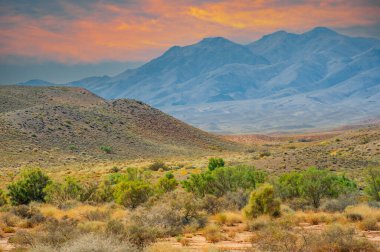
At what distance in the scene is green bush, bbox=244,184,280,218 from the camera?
24000mm

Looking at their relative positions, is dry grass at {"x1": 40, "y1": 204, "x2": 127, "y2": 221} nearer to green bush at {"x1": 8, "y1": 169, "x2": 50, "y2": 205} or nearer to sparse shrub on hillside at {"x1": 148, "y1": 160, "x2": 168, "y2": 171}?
green bush at {"x1": 8, "y1": 169, "x2": 50, "y2": 205}

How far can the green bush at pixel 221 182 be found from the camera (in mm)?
31922

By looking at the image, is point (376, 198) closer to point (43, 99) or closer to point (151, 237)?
point (151, 237)

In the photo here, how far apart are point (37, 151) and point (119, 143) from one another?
20.7 metres

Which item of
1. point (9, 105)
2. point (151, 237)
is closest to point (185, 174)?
point (151, 237)

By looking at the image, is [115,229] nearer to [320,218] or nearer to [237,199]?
[320,218]

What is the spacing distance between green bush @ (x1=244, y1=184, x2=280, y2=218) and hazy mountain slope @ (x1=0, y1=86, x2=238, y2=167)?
51986mm

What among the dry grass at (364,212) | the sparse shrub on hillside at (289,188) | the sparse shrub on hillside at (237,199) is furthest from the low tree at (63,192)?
the dry grass at (364,212)

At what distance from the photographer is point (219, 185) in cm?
3234

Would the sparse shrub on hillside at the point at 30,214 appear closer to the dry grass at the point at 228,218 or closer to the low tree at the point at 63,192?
the low tree at the point at 63,192

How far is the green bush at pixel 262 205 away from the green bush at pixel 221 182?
692 cm

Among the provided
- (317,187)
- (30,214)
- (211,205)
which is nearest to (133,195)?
(211,205)

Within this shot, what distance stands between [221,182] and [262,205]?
855cm

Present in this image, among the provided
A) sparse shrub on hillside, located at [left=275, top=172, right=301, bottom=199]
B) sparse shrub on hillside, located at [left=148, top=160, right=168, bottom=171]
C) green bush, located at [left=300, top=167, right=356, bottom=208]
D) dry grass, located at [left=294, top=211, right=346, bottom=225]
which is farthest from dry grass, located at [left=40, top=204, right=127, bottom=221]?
sparse shrub on hillside, located at [left=148, top=160, right=168, bottom=171]
